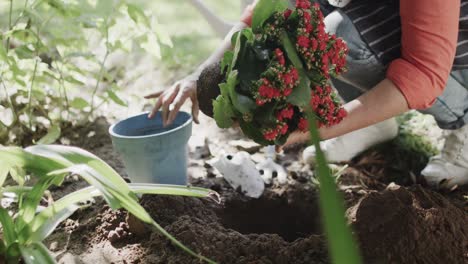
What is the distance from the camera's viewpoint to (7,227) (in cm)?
130

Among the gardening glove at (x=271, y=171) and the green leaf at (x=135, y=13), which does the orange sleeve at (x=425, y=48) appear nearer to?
the gardening glove at (x=271, y=171)

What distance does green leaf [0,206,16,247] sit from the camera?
1.29 m

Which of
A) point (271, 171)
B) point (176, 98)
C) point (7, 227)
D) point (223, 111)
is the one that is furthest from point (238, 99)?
point (271, 171)

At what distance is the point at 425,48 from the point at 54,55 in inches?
51.5

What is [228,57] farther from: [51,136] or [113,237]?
[51,136]

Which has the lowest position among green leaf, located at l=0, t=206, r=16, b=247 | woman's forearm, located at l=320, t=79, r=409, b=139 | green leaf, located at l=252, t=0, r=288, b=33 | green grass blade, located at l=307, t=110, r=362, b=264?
green leaf, located at l=0, t=206, r=16, b=247

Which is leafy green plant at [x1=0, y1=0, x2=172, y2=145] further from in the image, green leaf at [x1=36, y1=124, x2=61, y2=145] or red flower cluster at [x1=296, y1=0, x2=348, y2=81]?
red flower cluster at [x1=296, y1=0, x2=348, y2=81]

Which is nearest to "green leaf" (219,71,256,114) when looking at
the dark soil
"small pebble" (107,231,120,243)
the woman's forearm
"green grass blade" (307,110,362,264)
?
the woman's forearm

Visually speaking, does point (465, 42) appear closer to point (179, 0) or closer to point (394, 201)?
point (394, 201)

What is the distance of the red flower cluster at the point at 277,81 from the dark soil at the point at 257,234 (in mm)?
415

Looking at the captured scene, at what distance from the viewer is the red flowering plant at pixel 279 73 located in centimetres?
128

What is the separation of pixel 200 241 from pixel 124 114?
1112 mm

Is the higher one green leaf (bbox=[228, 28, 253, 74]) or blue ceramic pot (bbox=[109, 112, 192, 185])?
green leaf (bbox=[228, 28, 253, 74])

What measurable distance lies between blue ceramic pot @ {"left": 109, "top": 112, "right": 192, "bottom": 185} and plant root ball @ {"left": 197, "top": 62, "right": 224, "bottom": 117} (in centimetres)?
15
